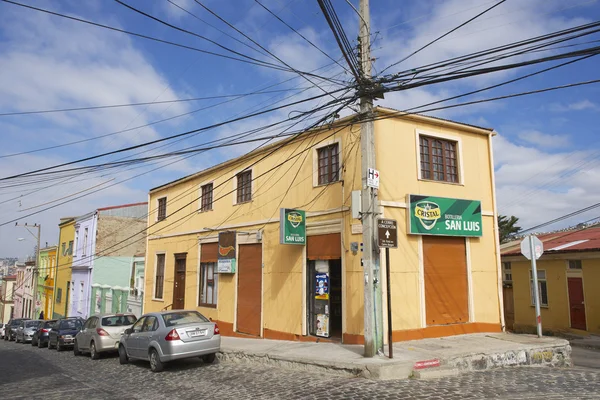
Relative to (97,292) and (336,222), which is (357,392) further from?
(97,292)

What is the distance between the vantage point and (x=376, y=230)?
10.6m

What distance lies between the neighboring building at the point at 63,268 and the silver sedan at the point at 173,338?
2770cm

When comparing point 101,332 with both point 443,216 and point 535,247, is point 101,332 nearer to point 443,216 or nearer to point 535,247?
point 443,216

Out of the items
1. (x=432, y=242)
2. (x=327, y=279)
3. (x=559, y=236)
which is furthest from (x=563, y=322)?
(x=327, y=279)

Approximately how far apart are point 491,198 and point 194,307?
12.7m

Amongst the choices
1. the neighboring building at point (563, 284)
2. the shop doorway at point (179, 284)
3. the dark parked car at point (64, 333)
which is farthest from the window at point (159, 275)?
the neighboring building at point (563, 284)

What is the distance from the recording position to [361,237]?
1246 centimetres

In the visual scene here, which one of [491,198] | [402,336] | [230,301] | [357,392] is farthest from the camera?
[230,301]

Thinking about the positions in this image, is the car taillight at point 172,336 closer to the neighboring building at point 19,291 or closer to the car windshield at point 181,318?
the car windshield at point 181,318

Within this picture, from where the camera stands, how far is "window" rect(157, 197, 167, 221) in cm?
2355

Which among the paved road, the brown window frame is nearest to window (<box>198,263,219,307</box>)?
the brown window frame

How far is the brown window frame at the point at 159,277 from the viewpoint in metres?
22.8

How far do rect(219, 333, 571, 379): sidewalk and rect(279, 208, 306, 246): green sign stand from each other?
301cm

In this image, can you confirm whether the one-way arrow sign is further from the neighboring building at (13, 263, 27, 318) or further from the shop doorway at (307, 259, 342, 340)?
the neighboring building at (13, 263, 27, 318)
